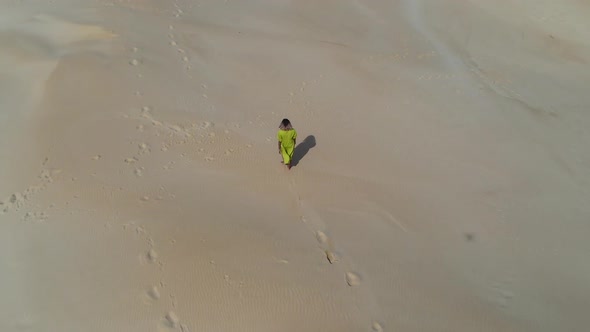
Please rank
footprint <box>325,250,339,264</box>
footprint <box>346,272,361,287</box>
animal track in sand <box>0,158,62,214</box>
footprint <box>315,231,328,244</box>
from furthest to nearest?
1. animal track in sand <box>0,158,62,214</box>
2. footprint <box>315,231,328,244</box>
3. footprint <box>325,250,339,264</box>
4. footprint <box>346,272,361,287</box>

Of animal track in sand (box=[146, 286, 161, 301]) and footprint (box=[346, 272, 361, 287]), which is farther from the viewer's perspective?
footprint (box=[346, 272, 361, 287])

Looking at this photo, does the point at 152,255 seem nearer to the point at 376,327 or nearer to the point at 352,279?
the point at 352,279

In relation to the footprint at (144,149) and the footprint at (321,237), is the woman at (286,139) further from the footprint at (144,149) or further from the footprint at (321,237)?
the footprint at (144,149)

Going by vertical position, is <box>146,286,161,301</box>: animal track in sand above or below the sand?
below

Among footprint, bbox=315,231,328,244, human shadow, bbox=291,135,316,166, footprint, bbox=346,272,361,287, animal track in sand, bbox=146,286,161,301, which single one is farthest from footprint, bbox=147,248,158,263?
human shadow, bbox=291,135,316,166

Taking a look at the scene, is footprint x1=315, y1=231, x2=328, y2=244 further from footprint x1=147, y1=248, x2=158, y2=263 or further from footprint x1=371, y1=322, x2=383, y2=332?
footprint x1=147, y1=248, x2=158, y2=263

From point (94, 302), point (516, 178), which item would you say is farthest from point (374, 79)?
point (94, 302)

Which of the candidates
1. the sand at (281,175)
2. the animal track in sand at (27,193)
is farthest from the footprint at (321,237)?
the animal track in sand at (27,193)

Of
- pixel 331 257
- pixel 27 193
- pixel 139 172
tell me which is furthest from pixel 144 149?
pixel 331 257
